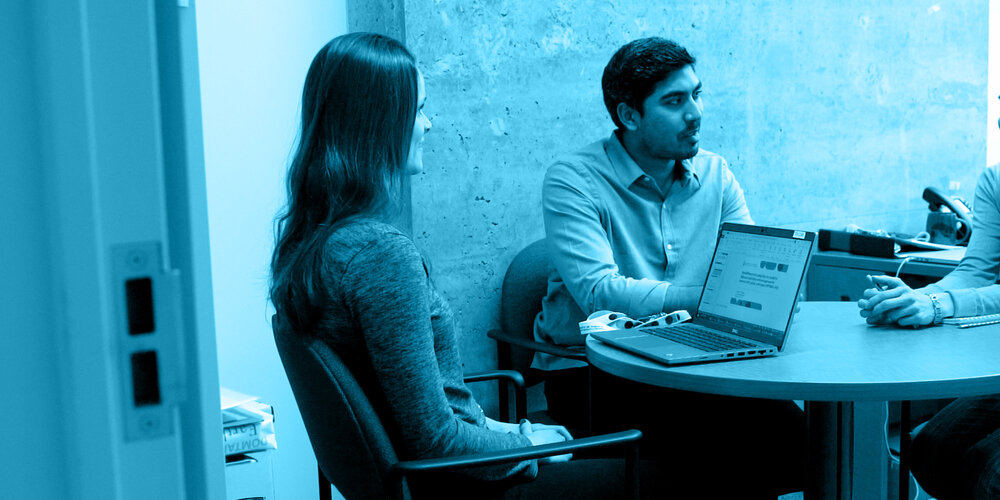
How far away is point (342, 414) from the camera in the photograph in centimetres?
140

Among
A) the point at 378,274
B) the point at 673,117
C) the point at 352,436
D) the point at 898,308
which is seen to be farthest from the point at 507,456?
the point at 673,117

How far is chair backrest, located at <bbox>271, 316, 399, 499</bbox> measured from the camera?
140 centimetres

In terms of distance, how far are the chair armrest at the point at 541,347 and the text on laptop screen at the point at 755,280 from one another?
400 millimetres

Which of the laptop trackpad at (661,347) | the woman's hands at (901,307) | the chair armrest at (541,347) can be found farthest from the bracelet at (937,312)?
the chair armrest at (541,347)

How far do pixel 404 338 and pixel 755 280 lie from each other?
0.76 m

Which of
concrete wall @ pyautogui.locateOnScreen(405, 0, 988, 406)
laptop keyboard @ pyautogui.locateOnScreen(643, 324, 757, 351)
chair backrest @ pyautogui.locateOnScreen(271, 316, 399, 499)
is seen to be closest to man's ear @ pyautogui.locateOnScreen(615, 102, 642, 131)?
concrete wall @ pyautogui.locateOnScreen(405, 0, 988, 406)

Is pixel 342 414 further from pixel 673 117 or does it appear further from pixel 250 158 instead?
pixel 673 117

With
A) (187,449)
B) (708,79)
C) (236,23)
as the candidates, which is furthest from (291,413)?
(187,449)

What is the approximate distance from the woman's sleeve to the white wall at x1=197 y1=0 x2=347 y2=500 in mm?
1120

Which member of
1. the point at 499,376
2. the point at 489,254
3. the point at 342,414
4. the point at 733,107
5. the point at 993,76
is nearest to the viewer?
the point at 342,414

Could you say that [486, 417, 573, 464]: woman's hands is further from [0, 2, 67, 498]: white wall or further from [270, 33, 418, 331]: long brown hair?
[0, 2, 67, 498]: white wall

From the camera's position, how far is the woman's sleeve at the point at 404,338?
1.44m

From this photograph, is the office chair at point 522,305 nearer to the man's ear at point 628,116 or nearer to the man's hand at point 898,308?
the man's ear at point 628,116

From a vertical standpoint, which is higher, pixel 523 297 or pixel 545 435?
pixel 523 297
